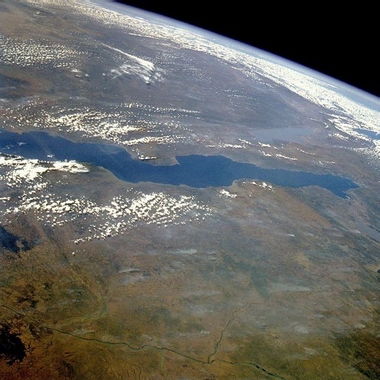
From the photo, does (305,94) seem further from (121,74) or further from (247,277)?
(247,277)

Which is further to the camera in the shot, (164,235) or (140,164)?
(140,164)

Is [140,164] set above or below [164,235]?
above

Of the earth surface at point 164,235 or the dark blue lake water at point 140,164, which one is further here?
the dark blue lake water at point 140,164

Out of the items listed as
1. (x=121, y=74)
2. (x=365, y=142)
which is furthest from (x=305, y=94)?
(x=121, y=74)

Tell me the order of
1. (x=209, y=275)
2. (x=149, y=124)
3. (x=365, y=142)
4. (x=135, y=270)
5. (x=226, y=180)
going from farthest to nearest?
1. (x=365, y=142)
2. (x=149, y=124)
3. (x=226, y=180)
4. (x=209, y=275)
5. (x=135, y=270)

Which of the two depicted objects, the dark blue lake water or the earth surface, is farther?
the dark blue lake water
